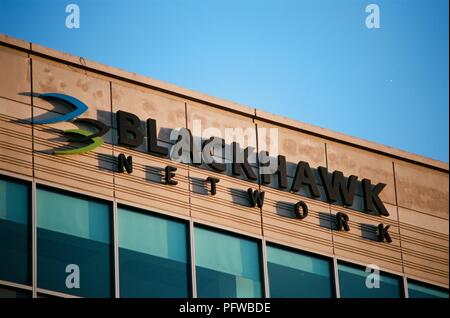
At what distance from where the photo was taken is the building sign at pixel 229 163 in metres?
33.7

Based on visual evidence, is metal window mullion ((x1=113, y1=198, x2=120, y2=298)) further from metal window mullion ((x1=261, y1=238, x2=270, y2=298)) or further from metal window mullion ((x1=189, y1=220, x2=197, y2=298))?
metal window mullion ((x1=261, y1=238, x2=270, y2=298))

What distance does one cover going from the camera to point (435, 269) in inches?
1563

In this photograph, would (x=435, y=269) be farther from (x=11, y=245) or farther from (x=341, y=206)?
(x=11, y=245)

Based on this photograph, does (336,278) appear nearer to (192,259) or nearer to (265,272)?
(265,272)

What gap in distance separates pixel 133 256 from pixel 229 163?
4.66m

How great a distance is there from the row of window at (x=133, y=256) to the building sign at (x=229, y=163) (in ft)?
4.25

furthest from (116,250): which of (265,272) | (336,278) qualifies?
(336,278)

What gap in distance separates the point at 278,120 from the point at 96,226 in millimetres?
7570

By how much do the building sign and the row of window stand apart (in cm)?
130

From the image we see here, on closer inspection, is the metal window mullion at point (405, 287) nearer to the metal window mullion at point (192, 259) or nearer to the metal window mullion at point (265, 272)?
the metal window mullion at point (265, 272)

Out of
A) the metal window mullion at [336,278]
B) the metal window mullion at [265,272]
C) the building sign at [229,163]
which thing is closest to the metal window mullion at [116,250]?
the building sign at [229,163]

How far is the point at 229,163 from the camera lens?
36.2 metres

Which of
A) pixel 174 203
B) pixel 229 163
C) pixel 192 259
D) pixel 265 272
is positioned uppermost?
pixel 229 163

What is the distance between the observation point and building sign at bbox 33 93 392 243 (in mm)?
33656
